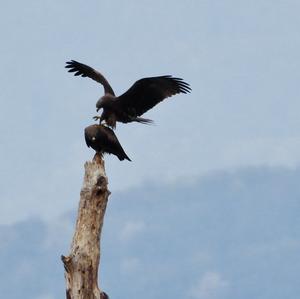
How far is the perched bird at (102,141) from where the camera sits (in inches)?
548

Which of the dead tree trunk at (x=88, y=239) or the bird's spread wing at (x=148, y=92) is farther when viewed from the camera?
the bird's spread wing at (x=148, y=92)

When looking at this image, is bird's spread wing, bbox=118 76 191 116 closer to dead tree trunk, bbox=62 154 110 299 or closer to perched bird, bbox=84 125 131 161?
perched bird, bbox=84 125 131 161

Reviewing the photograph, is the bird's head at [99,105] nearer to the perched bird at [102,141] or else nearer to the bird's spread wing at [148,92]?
the bird's spread wing at [148,92]

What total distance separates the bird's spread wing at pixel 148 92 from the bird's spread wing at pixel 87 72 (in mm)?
646

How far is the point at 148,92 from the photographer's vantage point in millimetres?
15797

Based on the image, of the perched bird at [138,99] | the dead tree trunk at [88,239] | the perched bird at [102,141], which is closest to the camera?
the dead tree trunk at [88,239]

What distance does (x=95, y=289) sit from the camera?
12.0 metres

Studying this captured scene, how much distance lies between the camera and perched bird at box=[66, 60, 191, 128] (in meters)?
15.5

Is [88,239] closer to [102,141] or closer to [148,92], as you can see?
[102,141]

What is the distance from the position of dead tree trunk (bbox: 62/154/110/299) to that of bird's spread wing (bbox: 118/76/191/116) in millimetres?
3305

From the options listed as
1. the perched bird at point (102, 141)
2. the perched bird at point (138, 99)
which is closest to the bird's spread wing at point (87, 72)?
the perched bird at point (138, 99)

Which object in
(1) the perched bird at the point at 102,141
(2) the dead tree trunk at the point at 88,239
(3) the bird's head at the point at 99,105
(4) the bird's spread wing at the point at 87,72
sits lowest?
(2) the dead tree trunk at the point at 88,239

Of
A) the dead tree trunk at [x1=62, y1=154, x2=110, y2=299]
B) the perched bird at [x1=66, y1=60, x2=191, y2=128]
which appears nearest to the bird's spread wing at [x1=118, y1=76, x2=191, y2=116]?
the perched bird at [x1=66, y1=60, x2=191, y2=128]

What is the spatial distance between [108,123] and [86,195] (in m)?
3.39
